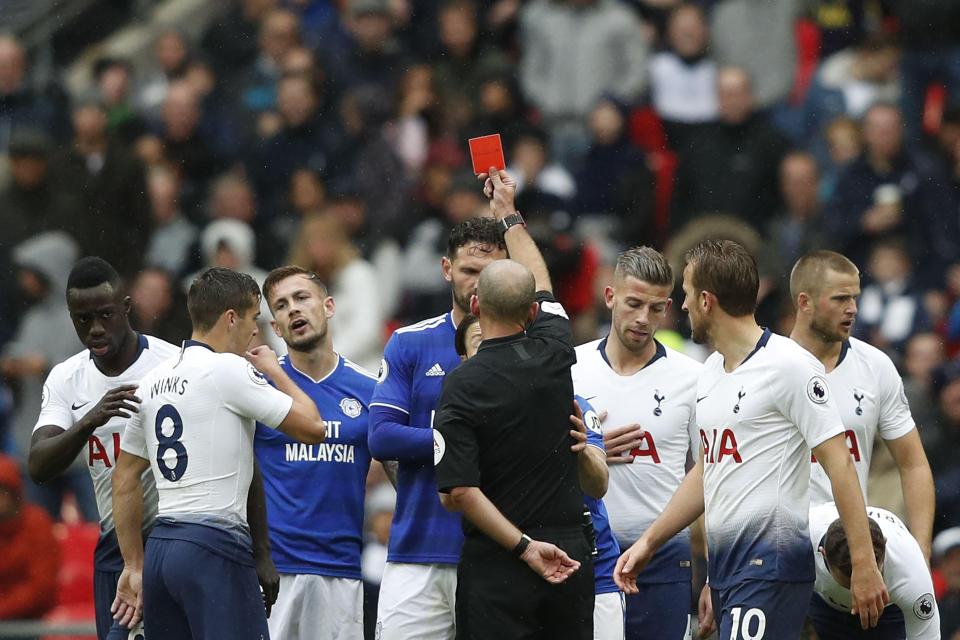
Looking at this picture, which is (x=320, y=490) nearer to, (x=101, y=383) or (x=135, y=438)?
(x=135, y=438)

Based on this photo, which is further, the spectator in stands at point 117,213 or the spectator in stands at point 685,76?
the spectator in stands at point 117,213

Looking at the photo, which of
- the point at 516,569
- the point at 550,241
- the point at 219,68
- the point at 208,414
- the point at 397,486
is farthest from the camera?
the point at 219,68

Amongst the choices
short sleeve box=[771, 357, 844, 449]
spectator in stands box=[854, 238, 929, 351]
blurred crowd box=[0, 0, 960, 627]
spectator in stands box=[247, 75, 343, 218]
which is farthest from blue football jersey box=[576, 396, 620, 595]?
spectator in stands box=[247, 75, 343, 218]

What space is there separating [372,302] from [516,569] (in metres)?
6.68

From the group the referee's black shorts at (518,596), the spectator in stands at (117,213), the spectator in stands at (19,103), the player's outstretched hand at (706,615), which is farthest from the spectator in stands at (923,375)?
the spectator in stands at (19,103)

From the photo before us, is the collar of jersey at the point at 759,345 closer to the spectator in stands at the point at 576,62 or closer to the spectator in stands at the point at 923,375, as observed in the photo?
the spectator in stands at the point at 923,375

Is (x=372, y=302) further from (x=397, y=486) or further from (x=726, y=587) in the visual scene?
(x=726, y=587)

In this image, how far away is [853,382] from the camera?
27.0ft

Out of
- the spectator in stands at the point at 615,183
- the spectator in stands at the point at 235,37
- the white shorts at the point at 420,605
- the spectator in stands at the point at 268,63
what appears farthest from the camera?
the spectator in stands at the point at 235,37

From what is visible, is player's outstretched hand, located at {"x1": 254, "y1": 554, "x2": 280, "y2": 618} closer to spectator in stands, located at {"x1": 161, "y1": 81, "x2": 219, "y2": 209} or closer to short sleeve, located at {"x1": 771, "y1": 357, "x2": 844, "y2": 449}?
short sleeve, located at {"x1": 771, "y1": 357, "x2": 844, "y2": 449}

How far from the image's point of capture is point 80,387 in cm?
817

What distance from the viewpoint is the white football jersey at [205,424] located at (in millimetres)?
7242

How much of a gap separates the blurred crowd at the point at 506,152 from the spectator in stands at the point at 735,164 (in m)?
0.02

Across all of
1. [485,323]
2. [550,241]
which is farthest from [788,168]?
[485,323]
